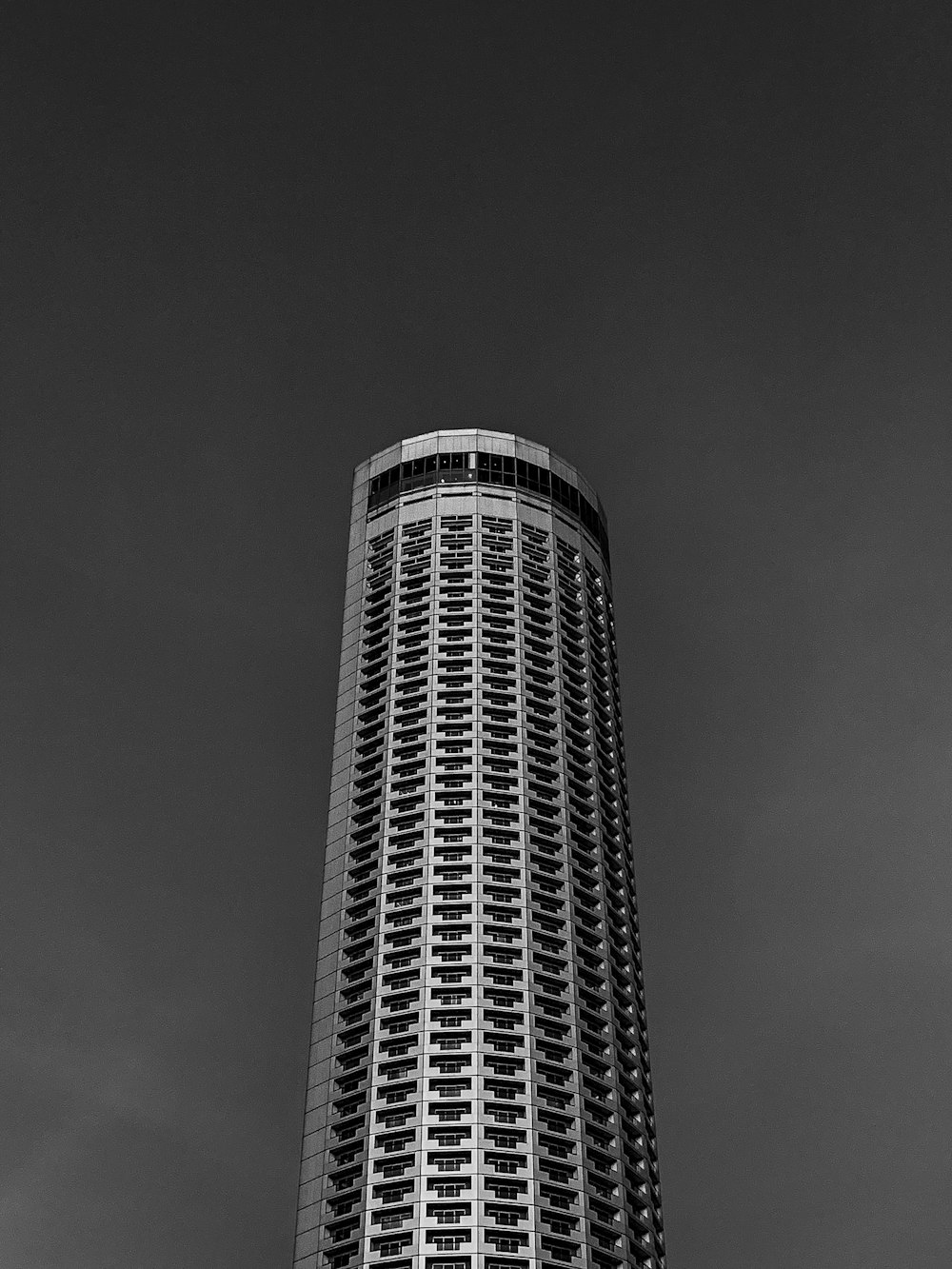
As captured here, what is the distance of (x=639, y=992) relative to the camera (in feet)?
433

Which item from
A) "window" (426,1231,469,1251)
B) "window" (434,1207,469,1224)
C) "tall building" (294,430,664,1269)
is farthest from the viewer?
"tall building" (294,430,664,1269)

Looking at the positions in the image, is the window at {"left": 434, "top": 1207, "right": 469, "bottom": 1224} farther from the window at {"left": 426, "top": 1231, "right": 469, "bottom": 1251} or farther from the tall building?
the window at {"left": 426, "top": 1231, "right": 469, "bottom": 1251}

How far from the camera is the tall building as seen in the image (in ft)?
357

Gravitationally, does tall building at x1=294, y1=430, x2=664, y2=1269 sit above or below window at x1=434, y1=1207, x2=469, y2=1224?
above

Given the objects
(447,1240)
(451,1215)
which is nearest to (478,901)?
(451,1215)

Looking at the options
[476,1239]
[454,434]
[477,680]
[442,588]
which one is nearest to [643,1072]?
[476,1239]

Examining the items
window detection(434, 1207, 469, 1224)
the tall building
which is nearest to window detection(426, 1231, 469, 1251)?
the tall building

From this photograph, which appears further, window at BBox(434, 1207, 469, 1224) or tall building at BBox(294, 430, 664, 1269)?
tall building at BBox(294, 430, 664, 1269)

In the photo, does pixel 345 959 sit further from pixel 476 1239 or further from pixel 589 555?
pixel 589 555

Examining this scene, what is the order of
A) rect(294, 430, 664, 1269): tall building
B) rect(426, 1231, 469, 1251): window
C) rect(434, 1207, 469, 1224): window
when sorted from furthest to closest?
rect(294, 430, 664, 1269): tall building → rect(434, 1207, 469, 1224): window → rect(426, 1231, 469, 1251): window

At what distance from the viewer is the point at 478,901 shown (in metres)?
124

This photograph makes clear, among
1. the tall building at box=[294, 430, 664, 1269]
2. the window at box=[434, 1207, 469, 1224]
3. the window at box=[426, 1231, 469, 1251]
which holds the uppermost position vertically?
the tall building at box=[294, 430, 664, 1269]

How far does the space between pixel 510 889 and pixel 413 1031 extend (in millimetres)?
14968

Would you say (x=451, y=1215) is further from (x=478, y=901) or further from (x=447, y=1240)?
(x=478, y=901)
